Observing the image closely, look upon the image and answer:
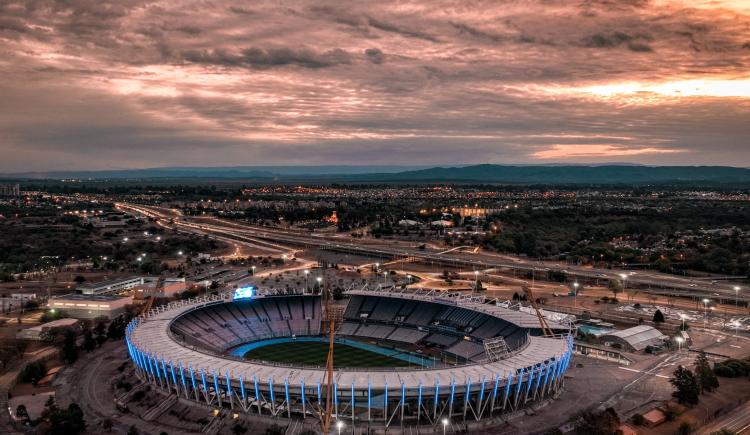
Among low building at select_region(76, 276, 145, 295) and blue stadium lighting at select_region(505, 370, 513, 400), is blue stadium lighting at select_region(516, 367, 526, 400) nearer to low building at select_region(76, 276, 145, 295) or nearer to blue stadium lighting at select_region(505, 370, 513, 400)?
blue stadium lighting at select_region(505, 370, 513, 400)

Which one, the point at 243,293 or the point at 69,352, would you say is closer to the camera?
the point at 69,352

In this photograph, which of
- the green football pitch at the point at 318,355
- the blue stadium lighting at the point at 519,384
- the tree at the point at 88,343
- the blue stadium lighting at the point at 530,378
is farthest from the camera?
the tree at the point at 88,343

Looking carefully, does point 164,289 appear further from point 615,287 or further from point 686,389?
point 686,389

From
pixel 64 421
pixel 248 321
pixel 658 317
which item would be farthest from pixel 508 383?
pixel 658 317

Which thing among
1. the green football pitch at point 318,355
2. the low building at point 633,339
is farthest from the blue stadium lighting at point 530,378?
the low building at point 633,339

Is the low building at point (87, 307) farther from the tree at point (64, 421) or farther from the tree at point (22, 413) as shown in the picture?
the tree at point (64, 421)

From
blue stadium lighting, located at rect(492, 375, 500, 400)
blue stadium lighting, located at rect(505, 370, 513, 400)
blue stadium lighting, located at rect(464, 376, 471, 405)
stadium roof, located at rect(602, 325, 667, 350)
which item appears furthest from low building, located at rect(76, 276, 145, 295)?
stadium roof, located at rect(602, 325, 667, 350)

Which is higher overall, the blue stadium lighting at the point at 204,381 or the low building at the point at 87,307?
the blue stadium lighting at the point at 204,381
